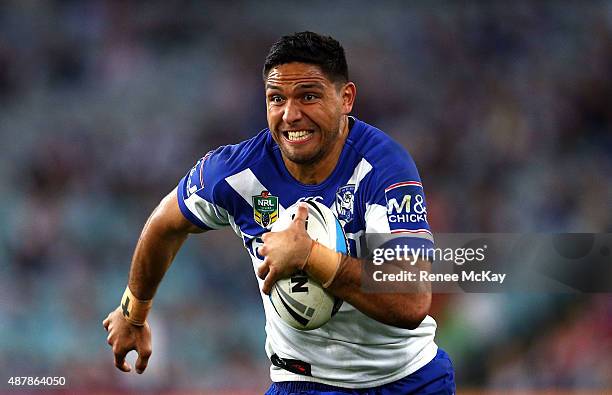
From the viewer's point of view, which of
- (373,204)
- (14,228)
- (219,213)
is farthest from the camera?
(14,228)

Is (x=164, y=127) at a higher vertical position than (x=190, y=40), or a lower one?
lower

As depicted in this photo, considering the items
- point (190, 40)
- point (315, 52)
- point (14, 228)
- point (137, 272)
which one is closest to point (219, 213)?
point (137, 272)

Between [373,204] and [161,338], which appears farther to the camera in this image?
[161,338]

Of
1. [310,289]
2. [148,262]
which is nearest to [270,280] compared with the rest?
[310,289]

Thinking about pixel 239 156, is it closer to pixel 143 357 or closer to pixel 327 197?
pixel 327 197

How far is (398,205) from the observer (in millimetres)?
3617

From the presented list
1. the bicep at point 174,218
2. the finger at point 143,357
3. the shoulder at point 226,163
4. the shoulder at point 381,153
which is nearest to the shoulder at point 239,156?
the shoulder at point 226,163

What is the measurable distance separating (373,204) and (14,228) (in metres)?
5.88

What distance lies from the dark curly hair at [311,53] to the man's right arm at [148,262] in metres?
0.81

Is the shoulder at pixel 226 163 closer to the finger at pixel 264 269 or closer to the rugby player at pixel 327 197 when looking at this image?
the rugby player at pixel 327 197

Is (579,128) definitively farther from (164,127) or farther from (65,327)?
(65,327)

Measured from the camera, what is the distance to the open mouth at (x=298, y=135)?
3770mm

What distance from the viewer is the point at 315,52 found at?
380 centimetres

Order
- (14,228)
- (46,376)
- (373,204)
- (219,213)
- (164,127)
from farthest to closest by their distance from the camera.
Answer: (164,127)
(14,228)
(46,376)
(219,213)
(373,204)
